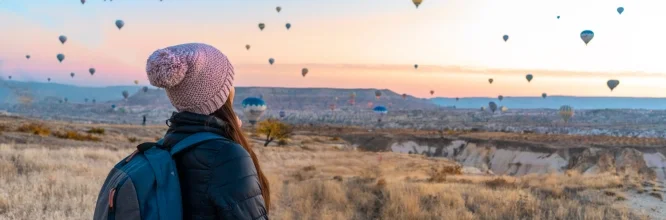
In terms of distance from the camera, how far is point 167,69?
8.25 feet

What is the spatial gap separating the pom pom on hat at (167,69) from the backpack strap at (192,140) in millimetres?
280

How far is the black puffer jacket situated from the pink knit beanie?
0.83 ft

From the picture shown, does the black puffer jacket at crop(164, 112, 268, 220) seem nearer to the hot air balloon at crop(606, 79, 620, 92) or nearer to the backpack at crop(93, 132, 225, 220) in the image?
the backpack at crop(93, 132, 225, 220)

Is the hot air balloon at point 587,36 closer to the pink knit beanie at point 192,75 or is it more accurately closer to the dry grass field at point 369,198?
the dry grass field at point 369,198

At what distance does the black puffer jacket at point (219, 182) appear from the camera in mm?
2318

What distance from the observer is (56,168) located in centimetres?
1443

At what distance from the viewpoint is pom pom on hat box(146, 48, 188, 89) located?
99.0 inches

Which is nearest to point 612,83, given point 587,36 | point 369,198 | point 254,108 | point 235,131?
point 587,36

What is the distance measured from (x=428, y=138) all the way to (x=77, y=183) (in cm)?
5328

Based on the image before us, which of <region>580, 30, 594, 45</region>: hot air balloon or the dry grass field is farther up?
<region>580, 30, 594, 45</region>: hot air balloon

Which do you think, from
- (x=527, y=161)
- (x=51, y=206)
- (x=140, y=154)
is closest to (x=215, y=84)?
Result: (x=140, y=154)

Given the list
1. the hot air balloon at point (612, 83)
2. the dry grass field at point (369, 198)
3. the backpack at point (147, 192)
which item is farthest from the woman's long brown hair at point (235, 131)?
the hot air balloon at point (612, 83)

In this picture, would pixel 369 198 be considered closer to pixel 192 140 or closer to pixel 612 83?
pixel 192 140

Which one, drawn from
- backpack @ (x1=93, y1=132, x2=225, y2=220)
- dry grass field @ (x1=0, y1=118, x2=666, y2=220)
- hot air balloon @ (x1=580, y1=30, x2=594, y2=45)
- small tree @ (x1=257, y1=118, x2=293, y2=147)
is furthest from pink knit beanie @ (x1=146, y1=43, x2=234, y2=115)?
hot air balloon @ (x1=580, y1=30, x2=594, y2=45)
